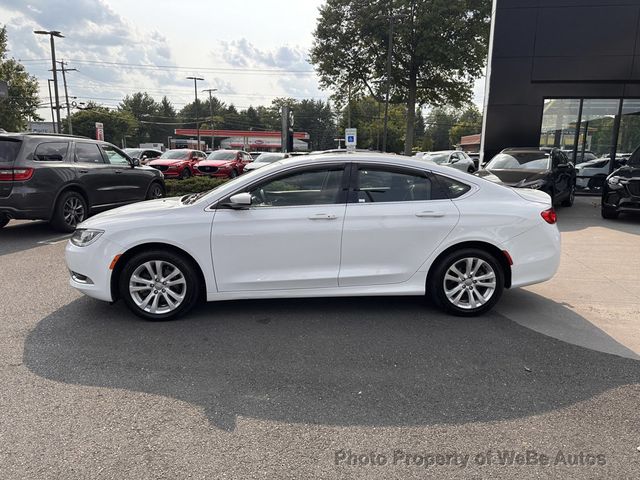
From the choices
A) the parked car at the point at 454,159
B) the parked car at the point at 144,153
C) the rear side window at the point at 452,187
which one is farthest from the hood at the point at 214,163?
the rear side window at the point at 452,187

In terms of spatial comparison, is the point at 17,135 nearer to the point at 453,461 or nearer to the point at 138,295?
the point at 138,295

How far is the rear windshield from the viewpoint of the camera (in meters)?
7.83

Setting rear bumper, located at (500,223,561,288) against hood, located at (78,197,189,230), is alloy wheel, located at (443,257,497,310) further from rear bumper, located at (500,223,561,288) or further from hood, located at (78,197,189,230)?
hood, located at (78,197,189,230)

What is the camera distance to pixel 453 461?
2.59m

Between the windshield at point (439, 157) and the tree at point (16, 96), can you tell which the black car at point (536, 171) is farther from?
the tree at point (16, 96)

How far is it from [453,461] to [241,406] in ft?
4.45

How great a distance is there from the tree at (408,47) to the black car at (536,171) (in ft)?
60.9

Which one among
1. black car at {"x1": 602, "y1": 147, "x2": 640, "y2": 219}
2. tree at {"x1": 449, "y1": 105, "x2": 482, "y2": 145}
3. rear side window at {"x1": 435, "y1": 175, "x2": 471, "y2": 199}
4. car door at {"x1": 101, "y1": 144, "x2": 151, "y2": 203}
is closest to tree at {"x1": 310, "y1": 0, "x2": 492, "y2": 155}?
black car at {"x1": 602, "y1": 147, "x2": 640, "y2": 219}

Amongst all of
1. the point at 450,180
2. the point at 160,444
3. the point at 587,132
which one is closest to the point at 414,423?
the point at 160,444

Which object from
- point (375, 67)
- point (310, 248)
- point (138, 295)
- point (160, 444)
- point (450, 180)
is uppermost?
point (375, 67)

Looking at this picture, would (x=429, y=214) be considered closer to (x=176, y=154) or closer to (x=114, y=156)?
(x=114, y=156)

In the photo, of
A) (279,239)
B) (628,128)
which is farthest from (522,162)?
(279,239)

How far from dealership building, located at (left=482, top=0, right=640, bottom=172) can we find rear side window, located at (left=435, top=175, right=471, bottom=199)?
12963 millimetres

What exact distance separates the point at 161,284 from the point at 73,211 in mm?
5516
